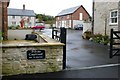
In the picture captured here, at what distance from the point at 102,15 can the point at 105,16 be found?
63 centimetres

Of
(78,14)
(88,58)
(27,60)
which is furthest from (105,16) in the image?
(78,14)

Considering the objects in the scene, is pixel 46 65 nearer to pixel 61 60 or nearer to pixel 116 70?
pixel 61 60

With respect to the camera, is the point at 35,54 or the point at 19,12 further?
the point at 19,12

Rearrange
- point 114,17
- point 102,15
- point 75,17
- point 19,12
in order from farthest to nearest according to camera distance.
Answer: point 19,12, point 75,17, point 102,15, point 114,17

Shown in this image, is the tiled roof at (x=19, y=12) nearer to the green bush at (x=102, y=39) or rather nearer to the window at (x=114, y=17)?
the green bush at (x=102, y=39)

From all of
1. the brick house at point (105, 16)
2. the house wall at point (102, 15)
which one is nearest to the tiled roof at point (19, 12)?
the brick house at point (105, 16)

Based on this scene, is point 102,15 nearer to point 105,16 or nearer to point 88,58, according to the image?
point 105,16

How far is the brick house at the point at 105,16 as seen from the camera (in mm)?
17984

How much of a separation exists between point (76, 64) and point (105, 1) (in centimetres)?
1156

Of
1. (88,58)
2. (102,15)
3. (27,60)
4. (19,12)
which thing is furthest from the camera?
(19,12)

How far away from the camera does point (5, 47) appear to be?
7.99m

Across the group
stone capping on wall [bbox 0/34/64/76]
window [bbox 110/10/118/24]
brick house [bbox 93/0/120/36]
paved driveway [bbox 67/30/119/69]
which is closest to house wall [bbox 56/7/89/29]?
brick house [bbox 93/0/120/36]

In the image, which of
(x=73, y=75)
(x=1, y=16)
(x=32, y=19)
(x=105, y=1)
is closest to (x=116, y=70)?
(x=73, y=75)

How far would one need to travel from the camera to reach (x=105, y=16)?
20047 mm
